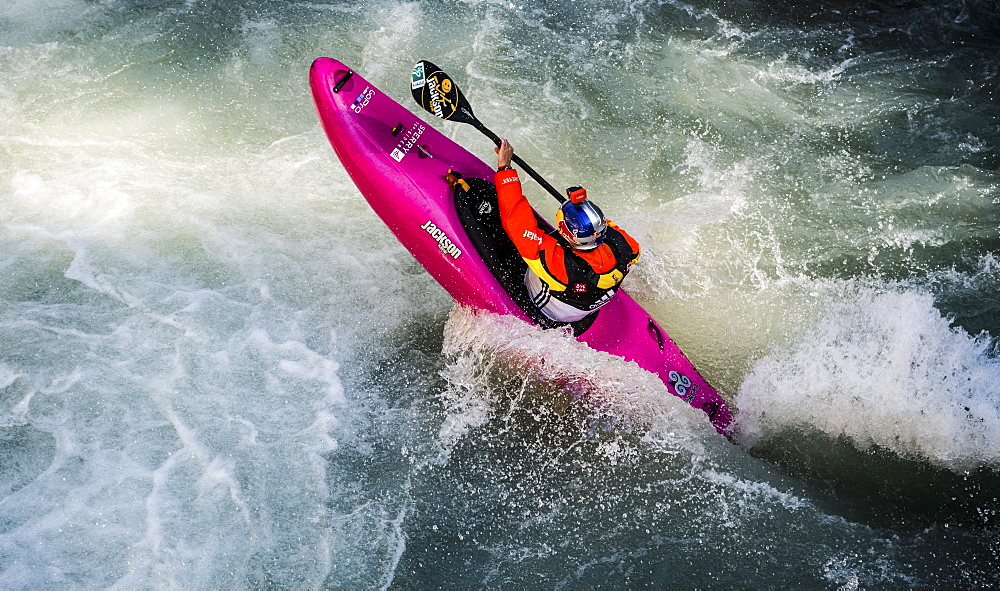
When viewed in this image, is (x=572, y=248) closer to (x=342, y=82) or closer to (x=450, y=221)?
(x=450, y=221)

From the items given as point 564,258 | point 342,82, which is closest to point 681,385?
point 564,258

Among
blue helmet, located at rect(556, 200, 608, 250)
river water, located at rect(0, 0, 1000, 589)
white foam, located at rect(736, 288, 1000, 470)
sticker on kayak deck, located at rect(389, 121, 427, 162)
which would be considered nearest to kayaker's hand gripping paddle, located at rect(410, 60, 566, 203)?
sticker on kayak deck, located at rect(389, 121, 427, 162)

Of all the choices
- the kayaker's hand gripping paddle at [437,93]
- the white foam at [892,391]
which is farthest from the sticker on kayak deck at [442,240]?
the white foam at [892,391]

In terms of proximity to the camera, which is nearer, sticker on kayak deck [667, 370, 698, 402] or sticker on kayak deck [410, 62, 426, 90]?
sticker on kayak deck [667, 370, 698, 402]

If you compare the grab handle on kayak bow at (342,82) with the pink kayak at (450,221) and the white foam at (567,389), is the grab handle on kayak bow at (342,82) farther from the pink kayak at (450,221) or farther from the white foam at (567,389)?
the white foam at (567,389)

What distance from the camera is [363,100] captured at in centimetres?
463

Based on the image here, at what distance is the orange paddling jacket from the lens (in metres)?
3.71

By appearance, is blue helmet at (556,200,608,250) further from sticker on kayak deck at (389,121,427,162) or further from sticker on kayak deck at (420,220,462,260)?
sticker on kayak deck at (389,121,427,162)

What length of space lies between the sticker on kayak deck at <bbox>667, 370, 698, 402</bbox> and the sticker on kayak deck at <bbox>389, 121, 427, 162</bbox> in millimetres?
2034

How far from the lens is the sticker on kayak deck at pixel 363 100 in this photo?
4590 millimetres

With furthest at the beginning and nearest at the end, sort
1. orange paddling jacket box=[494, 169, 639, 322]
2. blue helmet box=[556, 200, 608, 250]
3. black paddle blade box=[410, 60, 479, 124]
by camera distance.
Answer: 1. black paddle blade box=[410, 60, 479, 124]
2. orange paddling jacket box=[494, 169, 639, 322]
3. blue helmet box=[556, 200, 608, 250]

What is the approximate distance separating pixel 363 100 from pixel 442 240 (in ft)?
3.62

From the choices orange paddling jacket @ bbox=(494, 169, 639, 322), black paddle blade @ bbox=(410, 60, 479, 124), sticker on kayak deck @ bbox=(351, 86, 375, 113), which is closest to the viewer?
orange paddling jacket @ bbox=(494, 169, 639, 322)

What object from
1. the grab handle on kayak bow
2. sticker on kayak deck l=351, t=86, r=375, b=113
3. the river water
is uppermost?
the grab handle on kayak bow
